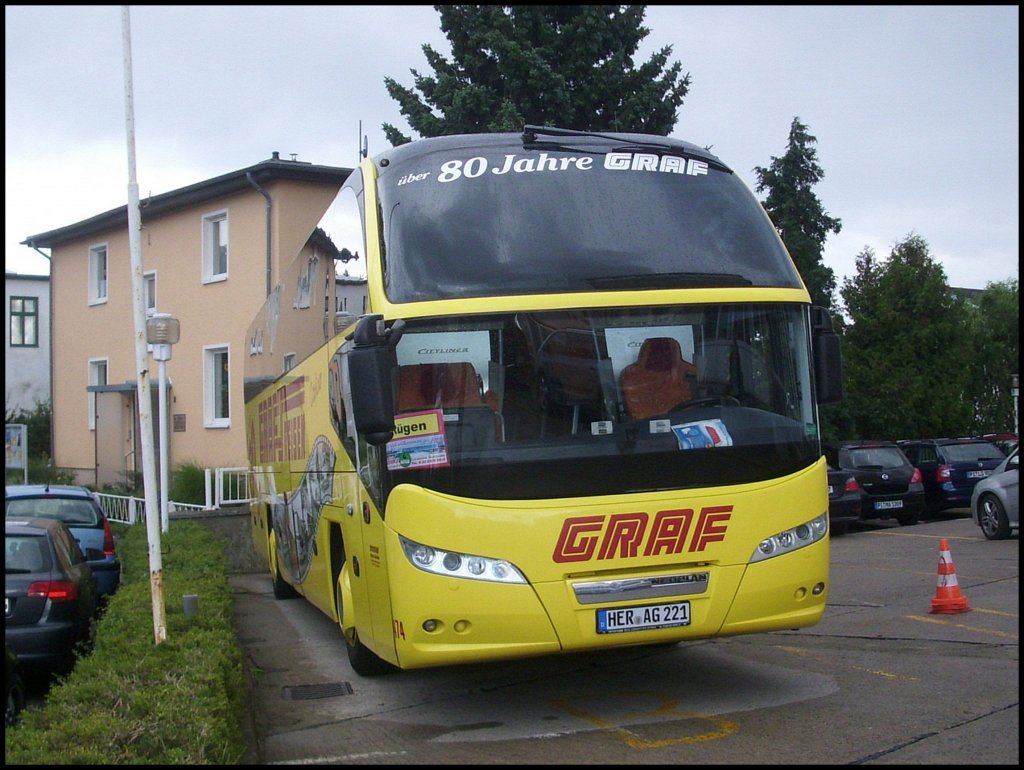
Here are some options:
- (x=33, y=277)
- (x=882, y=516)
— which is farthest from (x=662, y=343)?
(x=33, y=277)

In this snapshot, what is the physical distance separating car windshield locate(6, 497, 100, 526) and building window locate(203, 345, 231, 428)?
1354 cm

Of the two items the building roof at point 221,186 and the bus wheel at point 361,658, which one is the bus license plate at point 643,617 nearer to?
the bus wheel at point 361,658

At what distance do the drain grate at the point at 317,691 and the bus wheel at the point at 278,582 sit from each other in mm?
5333

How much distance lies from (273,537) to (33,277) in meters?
39.6

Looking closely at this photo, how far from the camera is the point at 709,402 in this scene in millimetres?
7250

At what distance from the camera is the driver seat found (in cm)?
711

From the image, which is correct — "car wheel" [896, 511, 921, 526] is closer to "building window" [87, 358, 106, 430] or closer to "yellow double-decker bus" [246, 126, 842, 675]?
"yellow double-decker bus" [246, 126, 842, 675]

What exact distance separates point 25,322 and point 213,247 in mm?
23517

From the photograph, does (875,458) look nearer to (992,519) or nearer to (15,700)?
(992,519)

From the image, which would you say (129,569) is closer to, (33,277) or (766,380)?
(766,380)

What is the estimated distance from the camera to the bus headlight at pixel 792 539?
7.15m

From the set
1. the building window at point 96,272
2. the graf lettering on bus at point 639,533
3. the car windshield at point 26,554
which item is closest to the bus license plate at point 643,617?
the graf lettering on bus at point 639,533

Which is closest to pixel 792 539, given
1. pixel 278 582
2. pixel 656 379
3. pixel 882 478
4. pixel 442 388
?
pixel 656 379

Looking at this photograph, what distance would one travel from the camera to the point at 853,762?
239 inches
